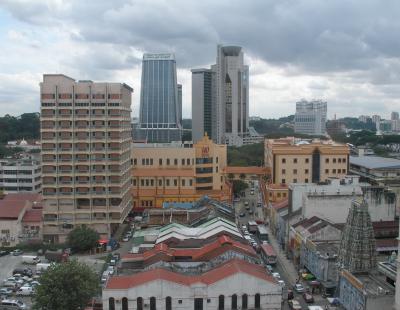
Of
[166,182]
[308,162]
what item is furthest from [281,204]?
[166,182]

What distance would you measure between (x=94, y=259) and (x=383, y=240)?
21587 millimetres

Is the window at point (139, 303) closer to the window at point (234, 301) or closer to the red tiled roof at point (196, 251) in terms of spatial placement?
the red tiled roof at point (196, 251)

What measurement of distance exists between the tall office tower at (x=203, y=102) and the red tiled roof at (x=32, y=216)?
93413 mm

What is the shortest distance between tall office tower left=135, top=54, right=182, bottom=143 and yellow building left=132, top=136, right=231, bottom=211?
82627mm

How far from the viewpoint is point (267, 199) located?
51500mm

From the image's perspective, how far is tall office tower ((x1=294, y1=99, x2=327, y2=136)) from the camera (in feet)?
595

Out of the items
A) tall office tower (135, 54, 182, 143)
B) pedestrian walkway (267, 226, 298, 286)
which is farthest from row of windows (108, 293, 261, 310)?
tall office tower (135, 54, 182, 143)

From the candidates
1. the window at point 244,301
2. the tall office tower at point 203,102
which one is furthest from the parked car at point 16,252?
the tall office tower at point 203,102

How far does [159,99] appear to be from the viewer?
139500 millimetres

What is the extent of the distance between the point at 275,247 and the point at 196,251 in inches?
469

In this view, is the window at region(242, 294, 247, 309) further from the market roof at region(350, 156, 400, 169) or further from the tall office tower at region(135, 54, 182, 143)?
the tall office tower at region(135, 54, 182, 143)

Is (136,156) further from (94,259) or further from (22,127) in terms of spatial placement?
(22,127)

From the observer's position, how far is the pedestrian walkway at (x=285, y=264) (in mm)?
33562

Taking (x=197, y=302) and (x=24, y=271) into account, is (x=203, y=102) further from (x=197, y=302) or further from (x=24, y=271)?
(x=197, y=302)
